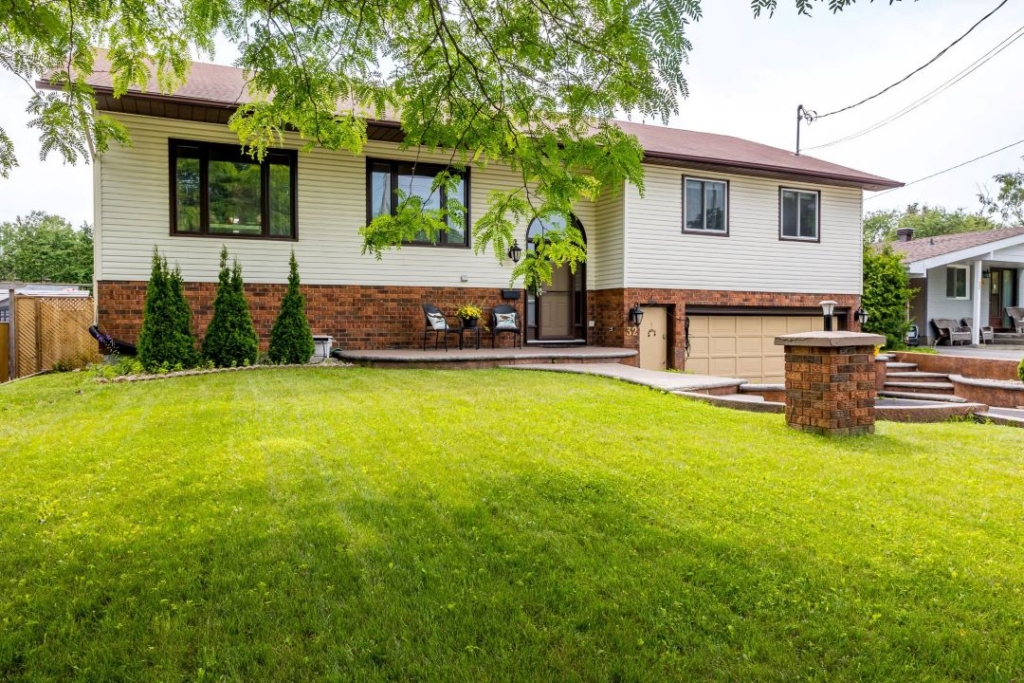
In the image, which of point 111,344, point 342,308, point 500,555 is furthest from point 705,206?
point 500,555

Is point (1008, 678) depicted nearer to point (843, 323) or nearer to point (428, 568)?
point (428, 568)

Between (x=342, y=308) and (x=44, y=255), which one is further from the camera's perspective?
(x=44, y=255)

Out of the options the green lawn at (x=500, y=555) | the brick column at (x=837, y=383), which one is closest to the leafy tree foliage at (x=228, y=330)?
the green lawn at (x=500, y=555)

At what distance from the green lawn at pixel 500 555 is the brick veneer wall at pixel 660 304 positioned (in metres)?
7.18

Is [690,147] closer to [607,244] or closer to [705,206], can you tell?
[705,206]

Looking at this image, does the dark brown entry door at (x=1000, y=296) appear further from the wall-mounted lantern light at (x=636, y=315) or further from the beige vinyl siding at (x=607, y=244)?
the beige vinyl siding at (x=607, y=244)

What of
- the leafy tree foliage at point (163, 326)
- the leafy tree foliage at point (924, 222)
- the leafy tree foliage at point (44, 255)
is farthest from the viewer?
the leafy tree foliage at point (924, 222)

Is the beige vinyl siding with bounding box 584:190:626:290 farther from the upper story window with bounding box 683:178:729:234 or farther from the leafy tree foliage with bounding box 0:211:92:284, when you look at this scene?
the leafy tree foliage with bounding box 0:211:92:284

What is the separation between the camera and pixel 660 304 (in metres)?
12.4

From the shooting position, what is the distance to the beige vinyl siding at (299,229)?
30.7ft

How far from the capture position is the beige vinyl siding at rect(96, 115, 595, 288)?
9.36 m

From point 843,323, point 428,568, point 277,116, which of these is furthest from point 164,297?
point 843,323

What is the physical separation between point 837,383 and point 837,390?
6 centimetres

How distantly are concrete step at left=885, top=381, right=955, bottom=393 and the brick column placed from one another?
7762 millimetres
